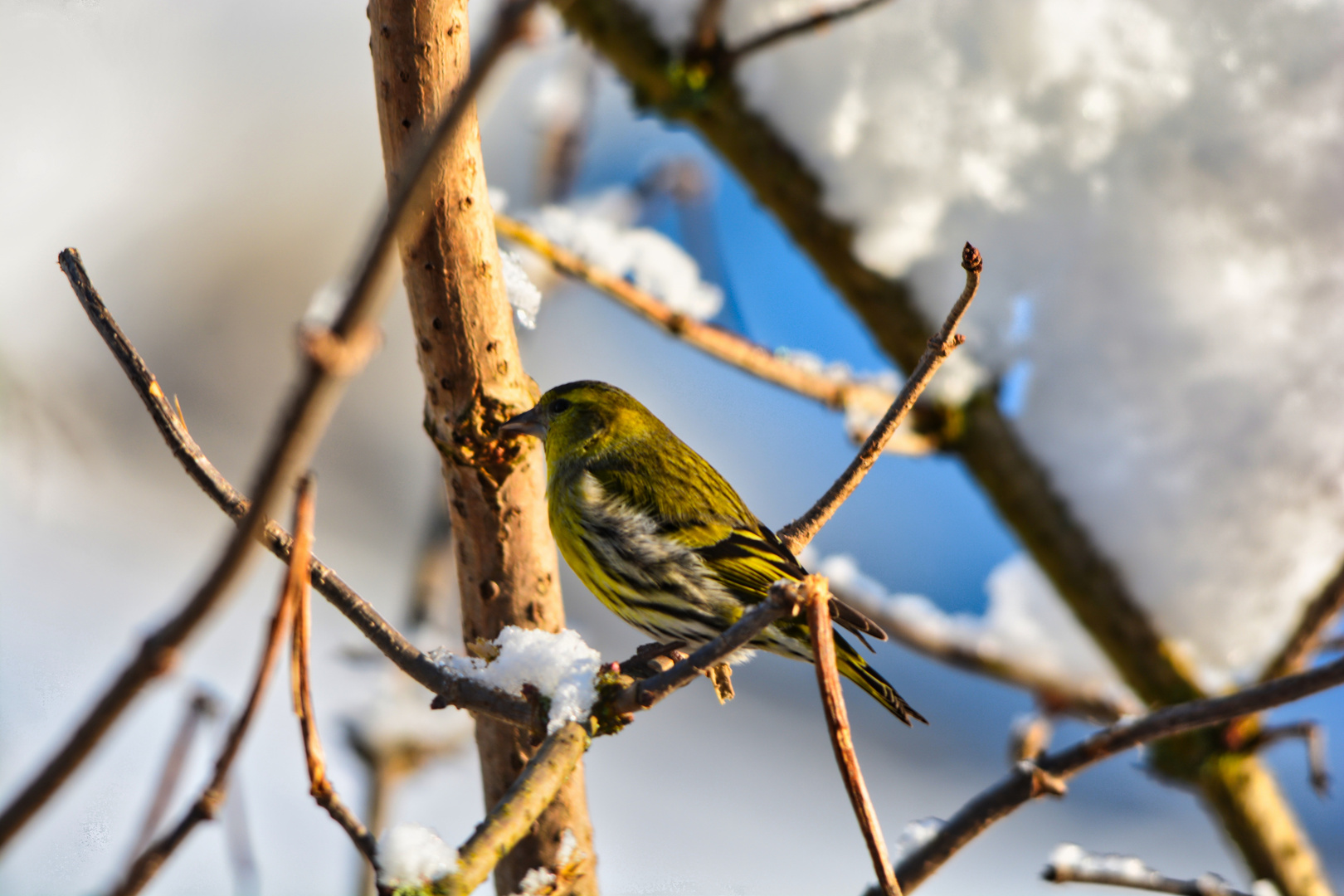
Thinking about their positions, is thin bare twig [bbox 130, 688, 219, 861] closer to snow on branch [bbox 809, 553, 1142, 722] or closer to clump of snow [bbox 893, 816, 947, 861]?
clump of snow [bbox 893, 816, 947, 861]

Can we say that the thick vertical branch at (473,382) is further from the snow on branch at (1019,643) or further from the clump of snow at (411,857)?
the snow on branch at (1019,643)

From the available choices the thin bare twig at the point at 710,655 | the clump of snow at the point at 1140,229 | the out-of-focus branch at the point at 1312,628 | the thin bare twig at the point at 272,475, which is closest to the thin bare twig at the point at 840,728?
the thin bare twig at the point at 710,655

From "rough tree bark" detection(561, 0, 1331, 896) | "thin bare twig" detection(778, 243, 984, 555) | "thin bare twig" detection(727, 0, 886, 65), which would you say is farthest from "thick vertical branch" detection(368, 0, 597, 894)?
"rough tree bark" detection(561, 0, 1331, 896)

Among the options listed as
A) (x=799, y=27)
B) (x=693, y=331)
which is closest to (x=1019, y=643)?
(x=693, y=331)

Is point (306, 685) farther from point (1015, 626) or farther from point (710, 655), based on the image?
point (1015, 626)

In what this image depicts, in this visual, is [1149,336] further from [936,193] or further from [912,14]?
[912,14]

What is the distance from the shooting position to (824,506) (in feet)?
3.60

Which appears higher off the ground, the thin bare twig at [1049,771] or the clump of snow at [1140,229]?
the clump of snow at [1140,229]

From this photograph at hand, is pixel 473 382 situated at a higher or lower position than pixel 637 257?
lower

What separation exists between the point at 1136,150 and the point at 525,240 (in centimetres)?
106

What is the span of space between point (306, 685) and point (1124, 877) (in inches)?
30.1

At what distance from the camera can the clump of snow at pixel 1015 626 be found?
1.94 meters

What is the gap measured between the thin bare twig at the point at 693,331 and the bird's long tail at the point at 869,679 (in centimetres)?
52

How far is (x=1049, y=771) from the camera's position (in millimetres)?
859
